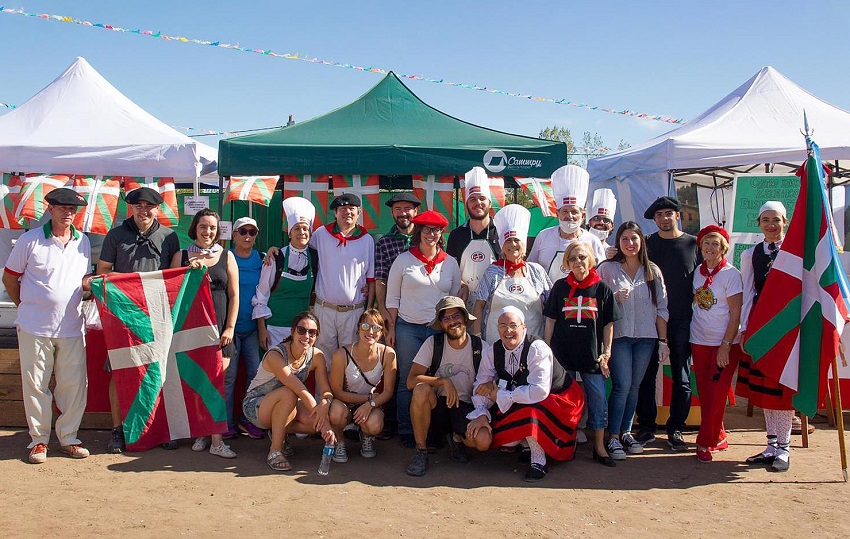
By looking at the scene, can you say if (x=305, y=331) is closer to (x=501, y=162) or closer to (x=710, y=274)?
(x=501, y=162)

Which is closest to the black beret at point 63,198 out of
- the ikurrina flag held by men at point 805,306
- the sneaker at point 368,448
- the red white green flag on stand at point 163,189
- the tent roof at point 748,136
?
the red white green flag on stand at point 163,189

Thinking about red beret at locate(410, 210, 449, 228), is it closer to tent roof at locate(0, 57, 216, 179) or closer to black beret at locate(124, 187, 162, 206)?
black beret at locate(124, 187, 162, 206)

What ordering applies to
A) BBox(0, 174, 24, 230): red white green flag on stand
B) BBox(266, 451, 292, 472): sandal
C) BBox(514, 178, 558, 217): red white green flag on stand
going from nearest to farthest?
BBox(266, 451, 292, 472): sandal, BBox(0, 174, 24, 230): red white green flag on stand, BBox(514, 178, 558, 217): red white green flag on stand

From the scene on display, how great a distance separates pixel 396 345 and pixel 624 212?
400 centimetres

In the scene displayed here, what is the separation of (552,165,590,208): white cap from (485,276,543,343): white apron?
859mm

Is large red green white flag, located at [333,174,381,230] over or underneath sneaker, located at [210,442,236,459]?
over

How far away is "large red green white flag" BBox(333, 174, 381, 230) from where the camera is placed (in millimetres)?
6504

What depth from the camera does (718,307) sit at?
15.8ft

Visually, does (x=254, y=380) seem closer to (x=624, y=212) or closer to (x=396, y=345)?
(x=396, y=345)

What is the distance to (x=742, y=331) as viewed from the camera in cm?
489

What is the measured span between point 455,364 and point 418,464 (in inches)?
26.3

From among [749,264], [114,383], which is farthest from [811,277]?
[114,383]

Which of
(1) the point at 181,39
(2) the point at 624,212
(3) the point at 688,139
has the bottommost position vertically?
(2) the point at 624,212

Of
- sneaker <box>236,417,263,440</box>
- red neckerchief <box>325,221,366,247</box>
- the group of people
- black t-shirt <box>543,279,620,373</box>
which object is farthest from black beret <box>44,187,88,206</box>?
black t-shirt <box>543,279,620,373</box>
